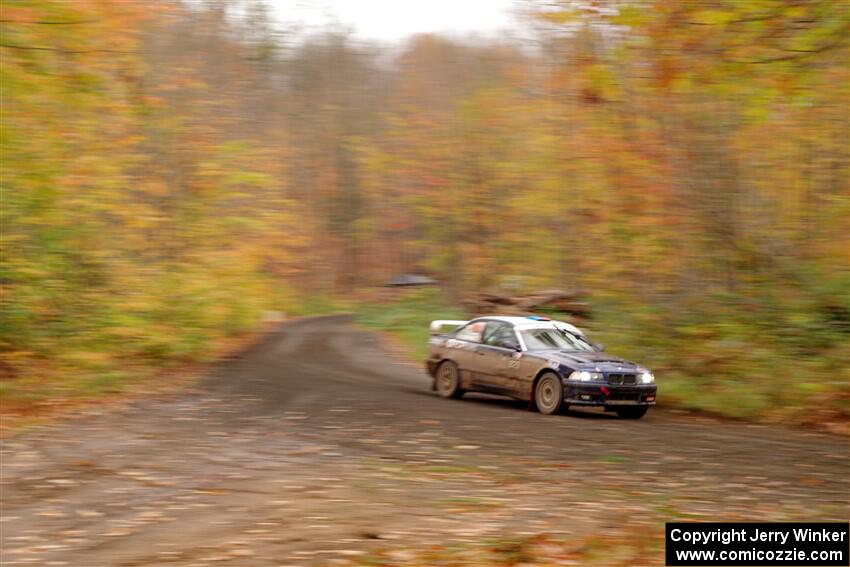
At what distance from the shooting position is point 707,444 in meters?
12.4

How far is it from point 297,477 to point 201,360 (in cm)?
1687

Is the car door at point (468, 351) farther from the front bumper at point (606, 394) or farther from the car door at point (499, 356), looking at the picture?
the front bumper at point (606, 394)

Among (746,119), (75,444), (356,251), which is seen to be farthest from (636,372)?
(356,251)

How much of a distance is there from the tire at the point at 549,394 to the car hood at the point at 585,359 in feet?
0.98

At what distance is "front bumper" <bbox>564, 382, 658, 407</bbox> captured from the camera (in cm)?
1502

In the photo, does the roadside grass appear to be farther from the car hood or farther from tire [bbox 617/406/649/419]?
tire [bbox 617/406/649/419]

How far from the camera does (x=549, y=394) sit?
15.6 m

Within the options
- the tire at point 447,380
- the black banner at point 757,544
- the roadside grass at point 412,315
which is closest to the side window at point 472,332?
the tire at point 447,380

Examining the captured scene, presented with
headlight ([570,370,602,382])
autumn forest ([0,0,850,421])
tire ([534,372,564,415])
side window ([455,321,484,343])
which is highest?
autumn forest ([0,0,850,421])

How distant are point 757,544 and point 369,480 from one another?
14.4 ft

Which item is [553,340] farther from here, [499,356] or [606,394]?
[606,394]

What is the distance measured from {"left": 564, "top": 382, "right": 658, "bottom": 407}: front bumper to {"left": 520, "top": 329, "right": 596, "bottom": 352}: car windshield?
127 centimetres

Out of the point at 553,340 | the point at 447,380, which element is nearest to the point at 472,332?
the point at 447,380

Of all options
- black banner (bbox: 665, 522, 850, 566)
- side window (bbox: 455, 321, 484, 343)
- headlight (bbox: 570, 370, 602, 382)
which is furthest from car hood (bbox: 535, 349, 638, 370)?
black banner (bbox: 665, 522, 850, 566)
